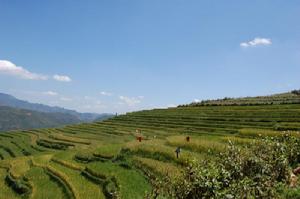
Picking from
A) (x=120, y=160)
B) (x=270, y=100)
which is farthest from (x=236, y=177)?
(x=270, y=100)

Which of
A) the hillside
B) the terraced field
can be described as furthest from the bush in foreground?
the hillside

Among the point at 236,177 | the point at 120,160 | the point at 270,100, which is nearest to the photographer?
the point at 236,177

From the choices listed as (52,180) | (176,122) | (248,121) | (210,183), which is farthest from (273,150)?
(176,122)

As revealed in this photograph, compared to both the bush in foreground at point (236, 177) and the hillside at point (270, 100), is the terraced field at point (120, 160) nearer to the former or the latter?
the bush in foreground at point (236, 177)

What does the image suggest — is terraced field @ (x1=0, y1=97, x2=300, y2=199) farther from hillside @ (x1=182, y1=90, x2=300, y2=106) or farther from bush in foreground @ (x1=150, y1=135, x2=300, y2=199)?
hillside @ (x1=182, y1=90, x2=300, y2=106)

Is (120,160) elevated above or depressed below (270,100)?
below

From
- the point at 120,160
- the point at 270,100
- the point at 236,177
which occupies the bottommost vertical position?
the point at 120,160

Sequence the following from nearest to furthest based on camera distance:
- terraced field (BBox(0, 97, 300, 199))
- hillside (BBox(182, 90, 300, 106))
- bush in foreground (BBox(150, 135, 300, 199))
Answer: bush in foreground (BBox(150, 135, 300, 199)) < terraced field (BBox(0, 97, 300, 199)) < hillside (BBox(182, 90, 300, 106))

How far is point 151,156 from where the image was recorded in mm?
35562

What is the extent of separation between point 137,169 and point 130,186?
165 inches

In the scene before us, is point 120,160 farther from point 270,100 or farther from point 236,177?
point 270,100

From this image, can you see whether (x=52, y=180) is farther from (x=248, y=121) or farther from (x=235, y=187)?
(x=248, y=121)

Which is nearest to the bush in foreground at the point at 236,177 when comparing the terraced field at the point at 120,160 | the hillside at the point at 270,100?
the terraced field at the point at 120,160

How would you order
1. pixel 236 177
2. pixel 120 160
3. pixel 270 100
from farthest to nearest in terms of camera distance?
pixel 270 100, pixel 120 160, pixel 236 177
